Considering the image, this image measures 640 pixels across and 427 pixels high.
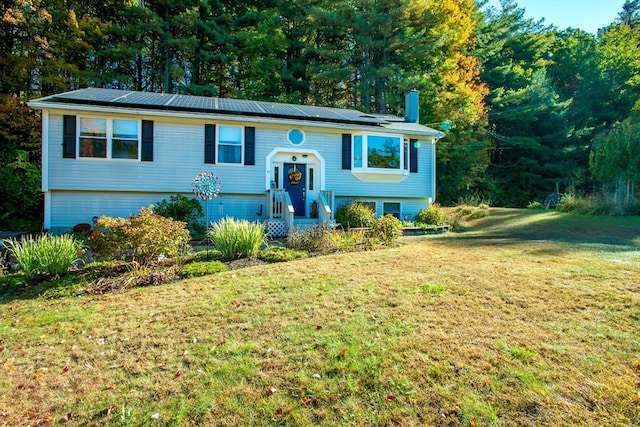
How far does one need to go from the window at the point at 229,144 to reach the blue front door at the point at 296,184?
1786 millimetres

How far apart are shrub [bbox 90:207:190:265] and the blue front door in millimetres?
6563

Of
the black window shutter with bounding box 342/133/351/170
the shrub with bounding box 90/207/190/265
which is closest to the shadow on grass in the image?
the black window shutter with bounding box 342/133/351/170

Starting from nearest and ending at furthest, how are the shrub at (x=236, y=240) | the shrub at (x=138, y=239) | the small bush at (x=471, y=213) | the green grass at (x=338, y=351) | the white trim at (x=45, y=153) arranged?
1. the green grass at (x=338, y=351)
2. the shrub at (x=138, y=239)
3. the shrub at (x=236, y=240)
4. the white trim at (x=45, y=153)
5. the small bush at (x=471, y=213)

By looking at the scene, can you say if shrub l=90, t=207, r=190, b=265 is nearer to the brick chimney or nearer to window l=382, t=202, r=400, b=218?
window l=382, t=202, r=400, b=218

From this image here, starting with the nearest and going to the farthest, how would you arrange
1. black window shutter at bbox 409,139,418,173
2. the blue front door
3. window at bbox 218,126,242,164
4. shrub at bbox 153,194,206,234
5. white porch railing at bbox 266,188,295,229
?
shrub at bbox 153,194,206,234, white porch railing at bbox 266,188,295,229, window at bbox 218,126,242,164, the blue front door, black window shutter at bbox 409,139,418,173

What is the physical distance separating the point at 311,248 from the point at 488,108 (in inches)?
901

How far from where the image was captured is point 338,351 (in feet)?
11.5

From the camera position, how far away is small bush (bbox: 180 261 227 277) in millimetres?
6254

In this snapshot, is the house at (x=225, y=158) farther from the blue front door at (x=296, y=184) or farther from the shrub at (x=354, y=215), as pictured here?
the shrub at (x=354, y=215)

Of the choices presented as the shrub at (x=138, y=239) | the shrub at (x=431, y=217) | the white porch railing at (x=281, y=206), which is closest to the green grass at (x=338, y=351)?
the shrub at (x=138, y=239)

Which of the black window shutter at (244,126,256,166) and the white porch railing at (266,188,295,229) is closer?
the white porch railing at (266,188,295,229)

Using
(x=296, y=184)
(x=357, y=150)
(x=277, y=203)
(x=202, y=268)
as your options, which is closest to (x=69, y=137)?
(x=277, y=203)

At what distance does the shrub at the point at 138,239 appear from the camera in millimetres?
6402

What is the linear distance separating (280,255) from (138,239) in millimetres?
2612
